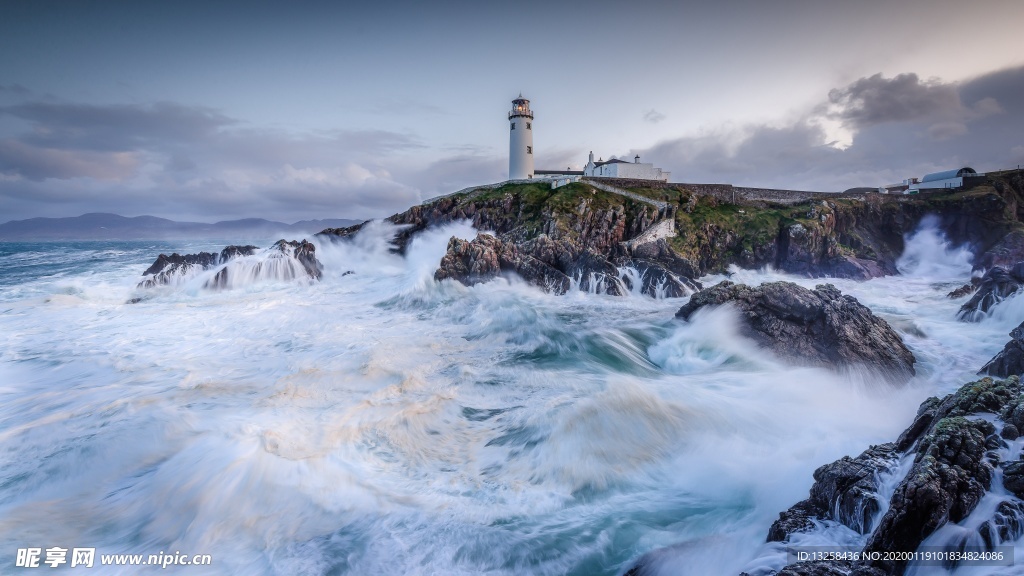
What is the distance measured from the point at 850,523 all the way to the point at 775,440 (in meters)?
4.22

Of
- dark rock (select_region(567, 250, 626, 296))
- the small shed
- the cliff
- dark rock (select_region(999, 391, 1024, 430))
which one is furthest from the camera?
the small shed

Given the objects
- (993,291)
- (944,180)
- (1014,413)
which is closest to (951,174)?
(944,180)

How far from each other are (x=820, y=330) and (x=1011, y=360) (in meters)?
4.05

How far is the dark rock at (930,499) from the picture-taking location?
13.8ft

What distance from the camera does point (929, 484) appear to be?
4289mm

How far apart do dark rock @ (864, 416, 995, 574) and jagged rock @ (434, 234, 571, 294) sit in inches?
834

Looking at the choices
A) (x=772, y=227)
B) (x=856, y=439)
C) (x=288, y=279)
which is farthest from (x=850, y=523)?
(x=772, y=227)

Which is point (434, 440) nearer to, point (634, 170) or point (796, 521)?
point (796, 521)

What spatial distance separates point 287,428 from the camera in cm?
905

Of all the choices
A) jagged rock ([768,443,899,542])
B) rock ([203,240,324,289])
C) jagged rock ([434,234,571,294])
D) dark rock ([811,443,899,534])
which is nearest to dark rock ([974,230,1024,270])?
jagged rock ([434,234,571,294])

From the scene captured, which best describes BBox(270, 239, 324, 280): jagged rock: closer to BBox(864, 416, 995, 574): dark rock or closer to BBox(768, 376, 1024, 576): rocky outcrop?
BBox(768, 376, 1024, 576): rocky outcrop

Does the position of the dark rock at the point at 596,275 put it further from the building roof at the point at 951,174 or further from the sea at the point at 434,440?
the building roof at the point at 951,174

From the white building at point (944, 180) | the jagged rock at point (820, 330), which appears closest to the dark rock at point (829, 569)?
the jagged rock at point (820, 330)

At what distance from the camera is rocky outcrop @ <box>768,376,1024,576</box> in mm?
4191
